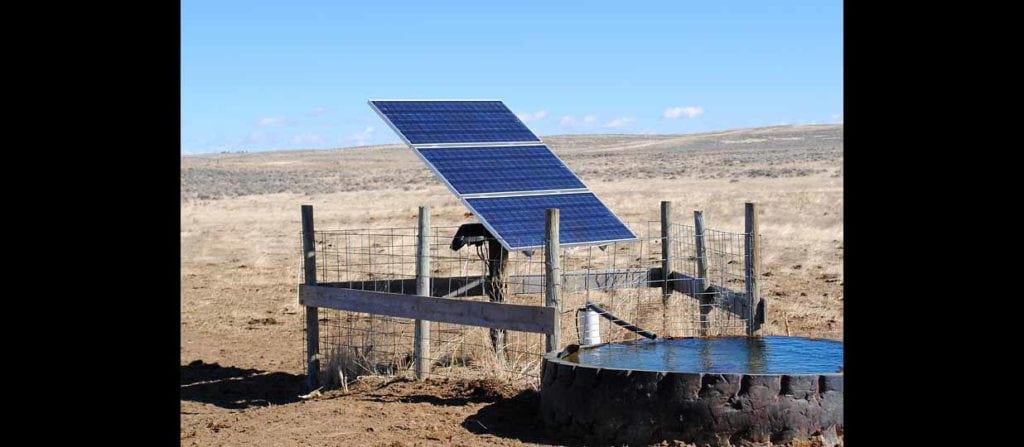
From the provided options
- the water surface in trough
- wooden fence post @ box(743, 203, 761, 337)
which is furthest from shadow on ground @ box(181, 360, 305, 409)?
wooden fence post @ box(743, 203, 761, 337)

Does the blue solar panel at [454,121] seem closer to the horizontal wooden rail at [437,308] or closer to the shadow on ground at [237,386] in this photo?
the horizontal wooden rail at [437,308]

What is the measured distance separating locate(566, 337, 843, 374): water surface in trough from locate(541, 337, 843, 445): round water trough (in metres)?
0.07

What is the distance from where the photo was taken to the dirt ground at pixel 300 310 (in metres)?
9.43

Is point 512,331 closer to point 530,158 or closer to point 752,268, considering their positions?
point 530,158

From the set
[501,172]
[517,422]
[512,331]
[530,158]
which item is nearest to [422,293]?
[512,331]

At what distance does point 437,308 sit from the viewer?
34.9 feet

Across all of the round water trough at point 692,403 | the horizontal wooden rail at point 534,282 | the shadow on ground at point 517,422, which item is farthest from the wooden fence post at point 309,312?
the round water trough at point 692,403

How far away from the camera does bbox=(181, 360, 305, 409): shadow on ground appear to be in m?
11.6

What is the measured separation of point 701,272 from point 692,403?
177 inches

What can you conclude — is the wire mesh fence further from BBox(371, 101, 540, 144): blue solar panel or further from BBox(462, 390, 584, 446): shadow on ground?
BBox(371, 101, 540, 144): blue solar panel
